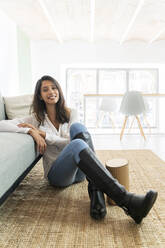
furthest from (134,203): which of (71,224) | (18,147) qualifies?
(18,147)

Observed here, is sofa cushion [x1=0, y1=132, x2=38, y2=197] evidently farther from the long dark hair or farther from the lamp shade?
the lamp shade

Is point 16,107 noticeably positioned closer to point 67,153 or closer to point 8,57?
point 67,153

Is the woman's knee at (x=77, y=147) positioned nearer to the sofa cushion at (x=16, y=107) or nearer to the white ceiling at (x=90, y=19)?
the sofa cushion at (x=16, y=107)

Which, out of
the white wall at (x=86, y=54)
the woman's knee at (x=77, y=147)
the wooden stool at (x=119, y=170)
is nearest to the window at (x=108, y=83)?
the white wall at (x=86, y=54)

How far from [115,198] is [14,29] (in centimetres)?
358

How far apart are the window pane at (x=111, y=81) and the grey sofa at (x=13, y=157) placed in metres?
4.57

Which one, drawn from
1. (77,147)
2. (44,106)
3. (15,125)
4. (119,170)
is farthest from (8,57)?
(119,170)

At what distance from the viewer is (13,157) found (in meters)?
1.33

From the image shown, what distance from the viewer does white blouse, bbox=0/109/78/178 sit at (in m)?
1.74

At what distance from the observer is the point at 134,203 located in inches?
46.4

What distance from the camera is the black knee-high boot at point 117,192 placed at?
117cm

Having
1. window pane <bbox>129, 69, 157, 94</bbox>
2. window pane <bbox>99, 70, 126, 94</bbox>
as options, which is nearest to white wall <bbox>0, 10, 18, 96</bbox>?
window pane <bbox>99, 70, 126, 94</bbox>

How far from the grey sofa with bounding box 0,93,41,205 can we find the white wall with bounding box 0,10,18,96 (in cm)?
185

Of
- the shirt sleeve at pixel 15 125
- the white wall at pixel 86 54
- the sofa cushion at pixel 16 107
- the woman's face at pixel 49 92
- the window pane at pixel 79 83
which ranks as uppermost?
the white wall at pixel 86 54
